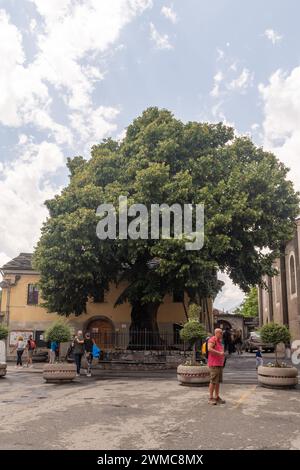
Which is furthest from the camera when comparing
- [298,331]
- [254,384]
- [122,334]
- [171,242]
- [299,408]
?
[298,331]

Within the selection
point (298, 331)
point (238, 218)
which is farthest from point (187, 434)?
point (298, 331)

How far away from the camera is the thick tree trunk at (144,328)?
22.5 m

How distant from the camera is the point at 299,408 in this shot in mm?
9828

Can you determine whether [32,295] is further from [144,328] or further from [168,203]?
[168,203]

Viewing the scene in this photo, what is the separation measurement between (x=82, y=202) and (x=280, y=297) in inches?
874

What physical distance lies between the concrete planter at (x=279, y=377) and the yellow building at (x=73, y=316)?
16202 millimetres

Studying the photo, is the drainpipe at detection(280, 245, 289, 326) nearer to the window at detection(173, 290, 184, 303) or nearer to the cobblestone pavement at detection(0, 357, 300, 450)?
the window at detection(173, 290, 184, 303)

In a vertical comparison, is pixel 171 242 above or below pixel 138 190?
below

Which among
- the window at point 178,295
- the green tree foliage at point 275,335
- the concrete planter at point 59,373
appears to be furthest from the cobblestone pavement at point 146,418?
the window at point 178,295

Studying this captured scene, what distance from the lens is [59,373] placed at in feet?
49.2

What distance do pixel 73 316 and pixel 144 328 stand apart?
7.41 m

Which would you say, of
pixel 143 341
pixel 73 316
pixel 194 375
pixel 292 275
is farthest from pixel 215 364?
pixel 292 275
